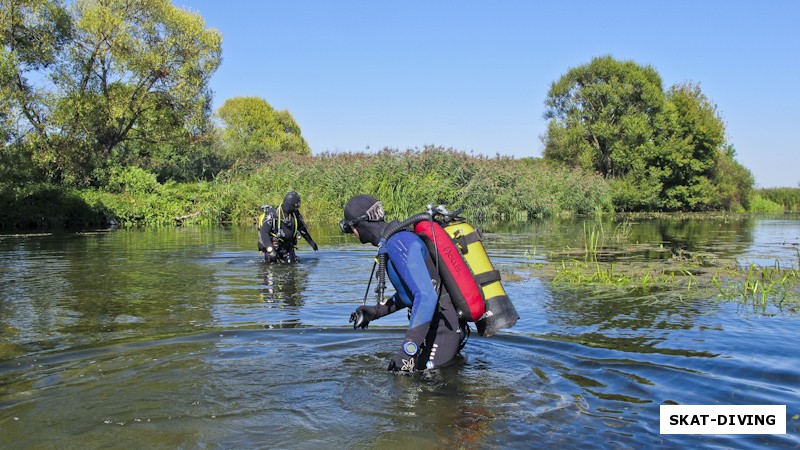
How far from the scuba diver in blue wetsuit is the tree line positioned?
2236 centimetres

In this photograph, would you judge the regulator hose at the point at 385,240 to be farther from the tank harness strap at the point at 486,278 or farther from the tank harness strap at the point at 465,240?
the tank harness strap at the point at 486,278

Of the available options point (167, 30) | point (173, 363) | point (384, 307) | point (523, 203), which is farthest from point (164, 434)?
point (167, 30)

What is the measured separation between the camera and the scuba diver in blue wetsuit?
4562 mm

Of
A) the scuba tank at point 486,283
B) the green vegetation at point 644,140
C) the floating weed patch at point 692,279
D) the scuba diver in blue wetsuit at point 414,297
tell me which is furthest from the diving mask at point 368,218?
the green vegetation at point 644,140

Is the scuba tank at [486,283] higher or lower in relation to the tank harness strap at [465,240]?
lower

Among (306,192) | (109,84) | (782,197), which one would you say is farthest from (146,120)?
(782,197)

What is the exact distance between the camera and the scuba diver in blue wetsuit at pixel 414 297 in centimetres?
456

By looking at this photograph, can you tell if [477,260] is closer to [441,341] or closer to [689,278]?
[441,341]

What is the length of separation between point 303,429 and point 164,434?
828 mm

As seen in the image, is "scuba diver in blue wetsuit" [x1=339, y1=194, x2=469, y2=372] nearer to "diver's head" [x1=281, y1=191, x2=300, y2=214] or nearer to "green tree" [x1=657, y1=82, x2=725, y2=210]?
"diver's head" [x1=281, y1=191, x2=300, y2=214]

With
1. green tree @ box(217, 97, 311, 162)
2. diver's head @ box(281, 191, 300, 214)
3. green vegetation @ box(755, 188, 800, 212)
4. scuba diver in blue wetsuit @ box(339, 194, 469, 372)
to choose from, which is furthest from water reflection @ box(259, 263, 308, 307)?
green tree @ box(217, 97, 311, 162)

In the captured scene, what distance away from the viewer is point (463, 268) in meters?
4.74

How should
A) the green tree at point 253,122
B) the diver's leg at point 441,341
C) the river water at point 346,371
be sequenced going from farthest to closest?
the green tree at point 253,122 → the diver's leg at point 441,341 → the river water at point 346,371

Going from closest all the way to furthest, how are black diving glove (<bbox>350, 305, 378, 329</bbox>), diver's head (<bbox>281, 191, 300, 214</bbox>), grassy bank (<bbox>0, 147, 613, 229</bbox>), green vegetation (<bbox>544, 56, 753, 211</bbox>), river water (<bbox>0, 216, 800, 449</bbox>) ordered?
1. river water (<bbox>0, 216, 800, 449</bbox>)
2. black diving glove (<bbox>350, 305, 378, 329</bbox>)
3. diver's head (<bbox>281, 191, 300, 214</bbox>)
4. grassy bank (<bbox>0, 147, 613, 229</bbox>)
5. green vegetation (<bbox>544, 56, 753, 211</bbox>)
